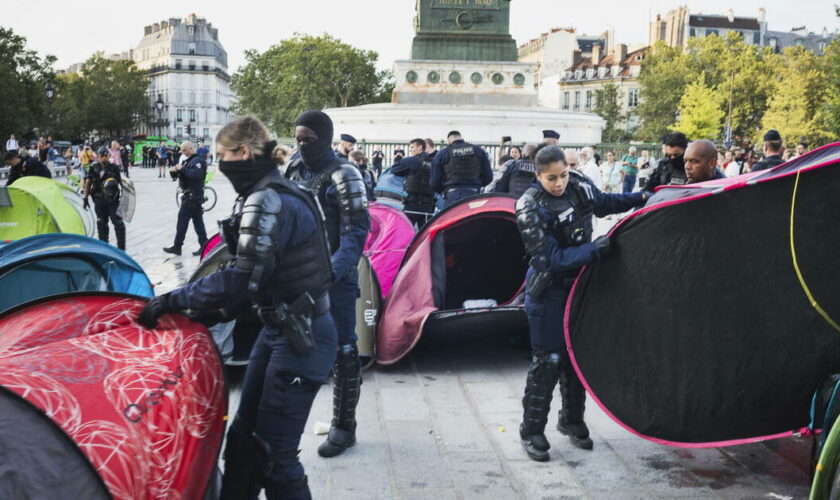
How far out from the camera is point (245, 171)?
358cm

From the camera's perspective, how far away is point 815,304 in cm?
387

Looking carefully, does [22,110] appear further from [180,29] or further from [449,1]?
[180,29]

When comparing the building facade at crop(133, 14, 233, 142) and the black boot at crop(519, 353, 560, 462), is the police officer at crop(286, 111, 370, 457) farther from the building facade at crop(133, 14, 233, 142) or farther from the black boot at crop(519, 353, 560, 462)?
the building facade at crop(133, 14, 233, 142)

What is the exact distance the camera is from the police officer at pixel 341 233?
15.9ft

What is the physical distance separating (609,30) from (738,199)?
334 ft

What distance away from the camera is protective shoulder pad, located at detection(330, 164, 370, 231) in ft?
15.9

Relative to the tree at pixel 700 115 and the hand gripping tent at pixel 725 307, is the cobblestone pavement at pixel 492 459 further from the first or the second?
the tree at pixel 700 115

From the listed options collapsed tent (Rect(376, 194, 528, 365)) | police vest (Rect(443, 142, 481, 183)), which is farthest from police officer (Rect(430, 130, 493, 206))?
collapsed tent (Rect(376, 194, 528, 365))

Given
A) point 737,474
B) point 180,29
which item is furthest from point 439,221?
point 180,29

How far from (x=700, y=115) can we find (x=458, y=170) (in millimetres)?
51720

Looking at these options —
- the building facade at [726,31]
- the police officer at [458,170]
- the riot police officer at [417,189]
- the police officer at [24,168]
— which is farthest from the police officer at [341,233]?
the building facade at [726,31]

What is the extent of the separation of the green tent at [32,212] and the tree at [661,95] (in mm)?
60132

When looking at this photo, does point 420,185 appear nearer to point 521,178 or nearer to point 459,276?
point 521,178

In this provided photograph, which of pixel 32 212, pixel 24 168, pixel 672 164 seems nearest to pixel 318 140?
pixel 672 164
